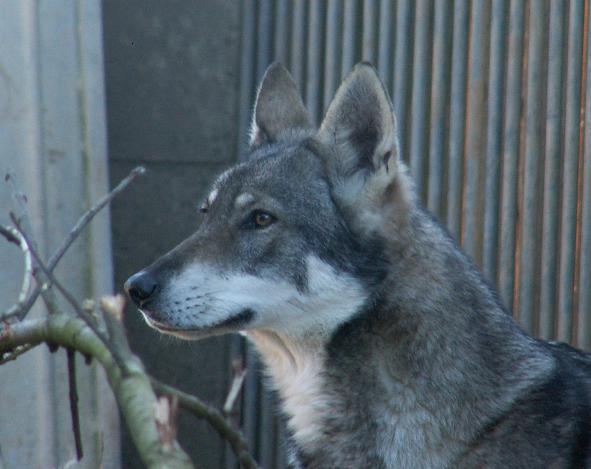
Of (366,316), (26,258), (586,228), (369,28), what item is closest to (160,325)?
(366,316)

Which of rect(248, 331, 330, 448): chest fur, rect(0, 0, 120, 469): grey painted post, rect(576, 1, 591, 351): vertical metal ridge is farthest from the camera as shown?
rect(0, 0, 120, 469): grey painted post

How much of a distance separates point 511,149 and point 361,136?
172 cm

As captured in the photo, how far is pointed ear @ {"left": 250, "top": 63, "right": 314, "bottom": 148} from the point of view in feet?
13.4

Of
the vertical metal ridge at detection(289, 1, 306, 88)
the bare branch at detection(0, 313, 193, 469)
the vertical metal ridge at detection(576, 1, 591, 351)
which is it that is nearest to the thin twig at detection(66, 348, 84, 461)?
the bare branch at detection(0, 313, 193, 469)

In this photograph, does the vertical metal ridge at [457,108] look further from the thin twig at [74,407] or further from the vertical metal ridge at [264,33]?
the thin twig at [74,407]

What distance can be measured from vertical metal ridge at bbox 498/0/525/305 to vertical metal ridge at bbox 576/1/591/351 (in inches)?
12.7

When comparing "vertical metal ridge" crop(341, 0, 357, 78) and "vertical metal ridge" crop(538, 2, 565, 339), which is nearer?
"vertical metal ridge" crop(538, 2, 565, 339)

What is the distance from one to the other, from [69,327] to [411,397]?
129 cm

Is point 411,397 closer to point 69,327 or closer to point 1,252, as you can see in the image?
point 69,327

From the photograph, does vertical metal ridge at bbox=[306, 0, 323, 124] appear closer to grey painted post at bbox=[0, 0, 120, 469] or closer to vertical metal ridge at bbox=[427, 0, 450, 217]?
vertical metal ridge at bbox=[427, 0, 450, 217]

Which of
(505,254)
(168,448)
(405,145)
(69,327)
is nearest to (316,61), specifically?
(405,145)

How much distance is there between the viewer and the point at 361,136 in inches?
139

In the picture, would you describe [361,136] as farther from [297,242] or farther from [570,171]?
[570,171]

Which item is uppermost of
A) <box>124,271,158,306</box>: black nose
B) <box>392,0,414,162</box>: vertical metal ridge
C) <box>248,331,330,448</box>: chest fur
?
<box>392,0,414,162</box>: vertical metal ridge
